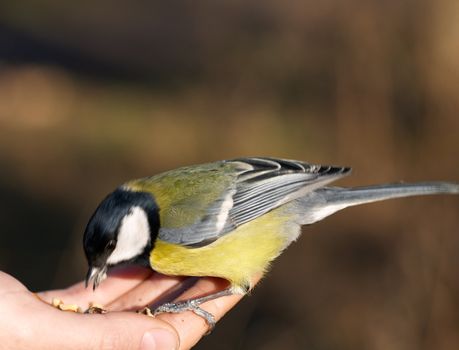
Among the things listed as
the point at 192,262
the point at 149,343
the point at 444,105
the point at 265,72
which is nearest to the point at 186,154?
the point at 265,72

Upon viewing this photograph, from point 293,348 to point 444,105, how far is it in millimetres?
1446

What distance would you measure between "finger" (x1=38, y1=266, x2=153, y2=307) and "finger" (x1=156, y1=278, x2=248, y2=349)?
0.27 metres

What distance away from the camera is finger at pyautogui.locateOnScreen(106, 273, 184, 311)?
2.40 meters

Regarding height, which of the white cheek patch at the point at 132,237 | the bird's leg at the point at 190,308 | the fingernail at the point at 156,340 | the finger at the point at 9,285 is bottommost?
the bird's leg at the point at 190,308

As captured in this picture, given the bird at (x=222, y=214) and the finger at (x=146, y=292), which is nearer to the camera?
the bird at (x=222, y=214)

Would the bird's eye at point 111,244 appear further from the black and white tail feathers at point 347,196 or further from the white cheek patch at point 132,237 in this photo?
the black and white tail feathers at point 347,196

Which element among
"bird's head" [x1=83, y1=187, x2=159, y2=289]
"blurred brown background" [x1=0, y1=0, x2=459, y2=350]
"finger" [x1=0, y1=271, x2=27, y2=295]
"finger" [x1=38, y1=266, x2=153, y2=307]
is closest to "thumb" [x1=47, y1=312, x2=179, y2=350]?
"finger" [x1=0, y1=271, x2=27, y2=295]

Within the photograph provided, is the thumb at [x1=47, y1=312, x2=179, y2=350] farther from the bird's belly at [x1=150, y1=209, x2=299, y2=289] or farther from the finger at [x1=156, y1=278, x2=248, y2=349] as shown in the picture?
the bird's belly at [x1=150, y1=209, x2=299, y2=289]

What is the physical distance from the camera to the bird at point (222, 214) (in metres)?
2.18

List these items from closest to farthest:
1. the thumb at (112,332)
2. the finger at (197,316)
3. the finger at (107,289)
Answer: the thumb at (112,332) → the finger at (197,316) → the finger at (107,289)

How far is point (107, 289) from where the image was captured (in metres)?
2.46

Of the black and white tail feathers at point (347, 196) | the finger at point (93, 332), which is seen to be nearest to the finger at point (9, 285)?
the finger at point (93, 332)

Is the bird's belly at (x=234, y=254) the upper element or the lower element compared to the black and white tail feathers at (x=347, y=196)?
lower

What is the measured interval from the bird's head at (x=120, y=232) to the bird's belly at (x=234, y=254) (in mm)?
56
